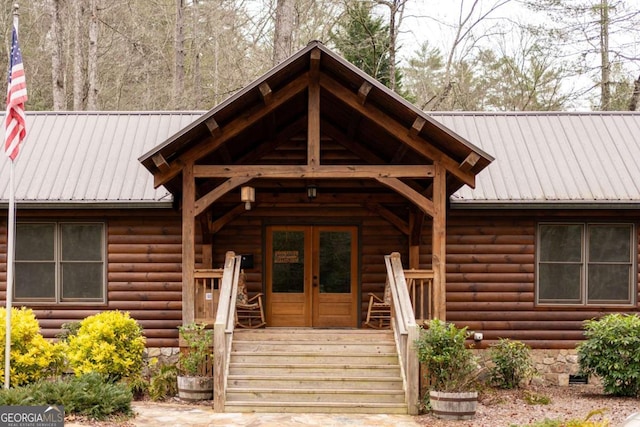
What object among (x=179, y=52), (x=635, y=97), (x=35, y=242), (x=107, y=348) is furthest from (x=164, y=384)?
(x=635, y=97)

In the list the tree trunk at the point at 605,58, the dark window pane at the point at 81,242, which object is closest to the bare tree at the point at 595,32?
the tree trunk at the point at 605,58

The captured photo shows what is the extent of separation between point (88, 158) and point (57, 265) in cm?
199

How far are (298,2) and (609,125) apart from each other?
1250cm

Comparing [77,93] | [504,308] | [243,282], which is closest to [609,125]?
[504,308]

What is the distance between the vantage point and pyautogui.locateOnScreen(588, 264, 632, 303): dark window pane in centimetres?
1250

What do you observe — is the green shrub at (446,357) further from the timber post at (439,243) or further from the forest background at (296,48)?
the forest background at (296,48)

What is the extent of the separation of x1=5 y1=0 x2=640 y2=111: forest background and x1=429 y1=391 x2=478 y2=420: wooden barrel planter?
14.3 meters

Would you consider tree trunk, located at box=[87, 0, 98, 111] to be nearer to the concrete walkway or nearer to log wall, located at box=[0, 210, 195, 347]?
log wall, located at box=[0, 210, 195, 347]

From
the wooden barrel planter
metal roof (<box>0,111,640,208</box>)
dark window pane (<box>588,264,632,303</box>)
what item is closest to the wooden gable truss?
metal roof (<box>0,111,640,208</box>)

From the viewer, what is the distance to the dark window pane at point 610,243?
41.0 ft

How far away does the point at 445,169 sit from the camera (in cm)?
1057

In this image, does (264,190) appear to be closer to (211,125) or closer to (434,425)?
(211,125)

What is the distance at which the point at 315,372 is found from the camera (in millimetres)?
10227

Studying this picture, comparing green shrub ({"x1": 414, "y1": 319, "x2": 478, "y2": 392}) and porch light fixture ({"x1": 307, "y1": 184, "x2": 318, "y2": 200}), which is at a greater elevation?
porch light fixture ({"x1": 307, "y1": 184, "x2": 318, "y2": 200})
